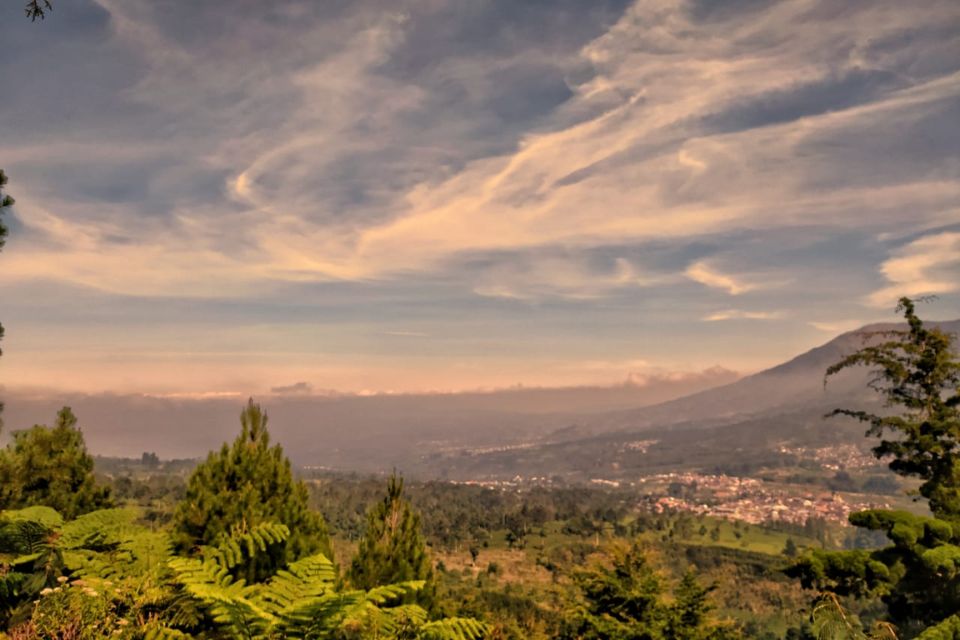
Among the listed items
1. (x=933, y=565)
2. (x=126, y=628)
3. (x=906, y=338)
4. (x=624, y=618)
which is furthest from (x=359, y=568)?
(x=906, y=338)

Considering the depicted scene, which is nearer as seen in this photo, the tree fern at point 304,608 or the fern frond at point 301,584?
the tree fern at point 304,608

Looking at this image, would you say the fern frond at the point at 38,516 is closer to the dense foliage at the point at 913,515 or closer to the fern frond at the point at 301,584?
the fern frond at the point at 301,584

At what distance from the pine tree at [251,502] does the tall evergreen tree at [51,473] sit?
14064 millimetres

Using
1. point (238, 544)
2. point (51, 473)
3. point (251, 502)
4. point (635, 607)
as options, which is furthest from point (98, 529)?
point (51, 473)

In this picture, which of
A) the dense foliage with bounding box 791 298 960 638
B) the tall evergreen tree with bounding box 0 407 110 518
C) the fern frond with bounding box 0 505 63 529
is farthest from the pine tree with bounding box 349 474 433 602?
the tall evergreen tree with bounding box 0 407 110 518

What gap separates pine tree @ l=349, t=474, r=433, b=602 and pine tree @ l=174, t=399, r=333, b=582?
1.22 m

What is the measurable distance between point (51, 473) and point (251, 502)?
55.3 feet

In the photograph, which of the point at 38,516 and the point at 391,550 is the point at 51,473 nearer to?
the point at 391,550

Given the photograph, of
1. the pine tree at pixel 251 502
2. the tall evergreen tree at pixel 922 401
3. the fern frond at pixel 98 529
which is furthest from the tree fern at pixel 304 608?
the tall evergreen tree at pixel 922 401

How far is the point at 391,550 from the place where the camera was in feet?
45.8

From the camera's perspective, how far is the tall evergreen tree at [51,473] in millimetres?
22641

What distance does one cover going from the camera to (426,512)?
646ft

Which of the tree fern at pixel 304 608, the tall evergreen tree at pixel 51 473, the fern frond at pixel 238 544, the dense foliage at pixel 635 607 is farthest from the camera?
the tall evergreen tree at pixel 51 473

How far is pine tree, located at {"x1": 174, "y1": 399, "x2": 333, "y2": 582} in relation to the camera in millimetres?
11836
